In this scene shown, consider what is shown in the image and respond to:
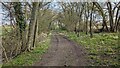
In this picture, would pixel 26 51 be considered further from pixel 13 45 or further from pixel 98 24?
pixel 98 24

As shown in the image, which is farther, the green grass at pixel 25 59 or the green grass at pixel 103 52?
the green grass at pixel 25 59

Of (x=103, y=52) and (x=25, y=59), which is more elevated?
(x=103, y=52)

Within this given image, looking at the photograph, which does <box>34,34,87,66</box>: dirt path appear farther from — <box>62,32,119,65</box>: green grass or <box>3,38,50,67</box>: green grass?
<box>62,32,119,65</box>: green grass

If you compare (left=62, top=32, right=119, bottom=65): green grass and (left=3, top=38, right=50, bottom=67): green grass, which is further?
(left=3, top=38, right=50, bottom=67): green grass

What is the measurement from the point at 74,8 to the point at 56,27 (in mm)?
32140

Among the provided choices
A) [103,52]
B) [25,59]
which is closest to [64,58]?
[25,59]

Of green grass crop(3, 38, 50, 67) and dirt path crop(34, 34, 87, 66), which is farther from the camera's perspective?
green grass crop(3, 38, 50, 67)

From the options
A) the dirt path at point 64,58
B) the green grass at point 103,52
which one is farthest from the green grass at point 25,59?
the green grass at point 103,52

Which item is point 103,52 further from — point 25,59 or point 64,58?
point 25,59

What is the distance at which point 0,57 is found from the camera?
14273 millimetres

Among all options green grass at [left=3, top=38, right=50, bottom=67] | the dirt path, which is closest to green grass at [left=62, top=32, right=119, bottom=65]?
the dirt path

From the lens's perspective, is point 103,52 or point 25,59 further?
point 103,52

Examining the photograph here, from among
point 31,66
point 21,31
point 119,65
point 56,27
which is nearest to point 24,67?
point 31,66

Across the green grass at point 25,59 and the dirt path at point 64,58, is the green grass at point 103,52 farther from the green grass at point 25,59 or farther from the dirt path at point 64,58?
the green grass at point 25,59
